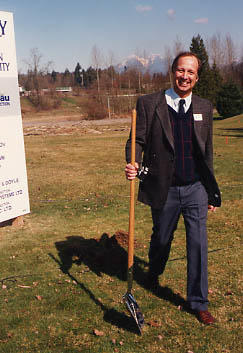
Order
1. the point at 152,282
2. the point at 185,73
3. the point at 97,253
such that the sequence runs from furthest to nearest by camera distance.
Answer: the point at 97,253 → the point at 152,282 → the point at 185,73

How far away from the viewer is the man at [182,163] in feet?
12.5

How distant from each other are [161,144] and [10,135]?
10.4 feet

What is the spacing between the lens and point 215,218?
7.47 metres

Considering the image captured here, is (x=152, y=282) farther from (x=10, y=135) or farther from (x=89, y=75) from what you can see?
(x=89, y=75)

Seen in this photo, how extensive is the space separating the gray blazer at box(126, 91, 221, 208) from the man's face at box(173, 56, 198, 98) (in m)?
0.19

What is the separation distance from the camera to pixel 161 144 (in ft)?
12.6

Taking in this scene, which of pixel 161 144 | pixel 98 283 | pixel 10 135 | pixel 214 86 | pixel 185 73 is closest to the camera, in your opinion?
pixel 185 73

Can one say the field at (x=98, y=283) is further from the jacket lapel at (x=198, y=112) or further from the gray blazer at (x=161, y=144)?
the jacket lapel at (x=198, y=112)

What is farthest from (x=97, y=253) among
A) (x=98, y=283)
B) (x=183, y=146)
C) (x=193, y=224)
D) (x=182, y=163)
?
(x=183, y=146)

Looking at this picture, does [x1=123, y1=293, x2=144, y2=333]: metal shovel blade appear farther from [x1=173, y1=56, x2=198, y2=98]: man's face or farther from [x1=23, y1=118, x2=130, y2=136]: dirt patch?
[x1=23, y1=118, x2=130, y2=136]: dirt patch

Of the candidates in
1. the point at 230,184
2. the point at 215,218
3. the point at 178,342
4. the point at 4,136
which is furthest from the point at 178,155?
the point at 230,184

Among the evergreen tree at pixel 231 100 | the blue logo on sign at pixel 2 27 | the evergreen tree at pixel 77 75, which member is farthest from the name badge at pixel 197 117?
the evergreen tree at pixel 77 75

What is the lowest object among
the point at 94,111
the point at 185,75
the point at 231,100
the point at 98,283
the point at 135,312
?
the point at 98,283

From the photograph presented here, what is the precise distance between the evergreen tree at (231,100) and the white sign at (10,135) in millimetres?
32736
